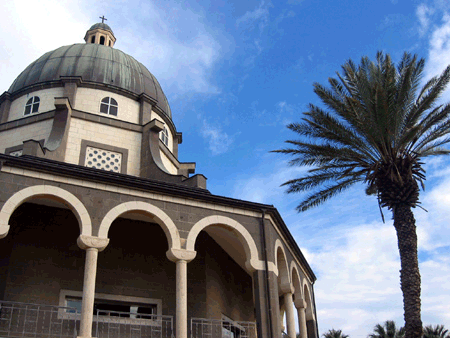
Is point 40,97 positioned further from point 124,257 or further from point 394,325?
point 394,325

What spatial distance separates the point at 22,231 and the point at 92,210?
3.05 metres

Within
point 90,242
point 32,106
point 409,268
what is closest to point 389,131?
point 409,268

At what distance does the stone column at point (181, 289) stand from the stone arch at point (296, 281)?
5899 mm

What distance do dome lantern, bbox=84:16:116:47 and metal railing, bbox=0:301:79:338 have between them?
17.8 m

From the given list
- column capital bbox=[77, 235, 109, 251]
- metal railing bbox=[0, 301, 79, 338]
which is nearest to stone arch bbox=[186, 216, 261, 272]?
column capital bbox=[77, 235, 109, 251]

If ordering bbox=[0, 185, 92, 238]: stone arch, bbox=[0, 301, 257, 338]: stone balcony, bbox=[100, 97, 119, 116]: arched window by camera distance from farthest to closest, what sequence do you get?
1. bbox=[100, 97, 119, 116]: arched window
2. bbox=[0, 301, 257, 338]: stone balcony
3. bbox=[0, 185, 92, 238]: stone arch

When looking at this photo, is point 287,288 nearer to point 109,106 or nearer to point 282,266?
point 282,266

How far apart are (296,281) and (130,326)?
292 inches

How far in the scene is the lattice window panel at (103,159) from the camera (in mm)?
20844

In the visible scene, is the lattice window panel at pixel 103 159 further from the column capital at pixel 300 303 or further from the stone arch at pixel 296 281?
the column capital at pixel 300 303

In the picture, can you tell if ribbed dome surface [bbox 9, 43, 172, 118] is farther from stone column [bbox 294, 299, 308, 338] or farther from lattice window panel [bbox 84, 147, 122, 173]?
stone column [bbox 294, 299, 308, 338]

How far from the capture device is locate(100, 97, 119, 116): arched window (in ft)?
74.6

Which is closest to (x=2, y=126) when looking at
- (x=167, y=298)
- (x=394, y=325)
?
(x=167, y=298)

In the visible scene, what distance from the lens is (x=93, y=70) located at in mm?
23750
